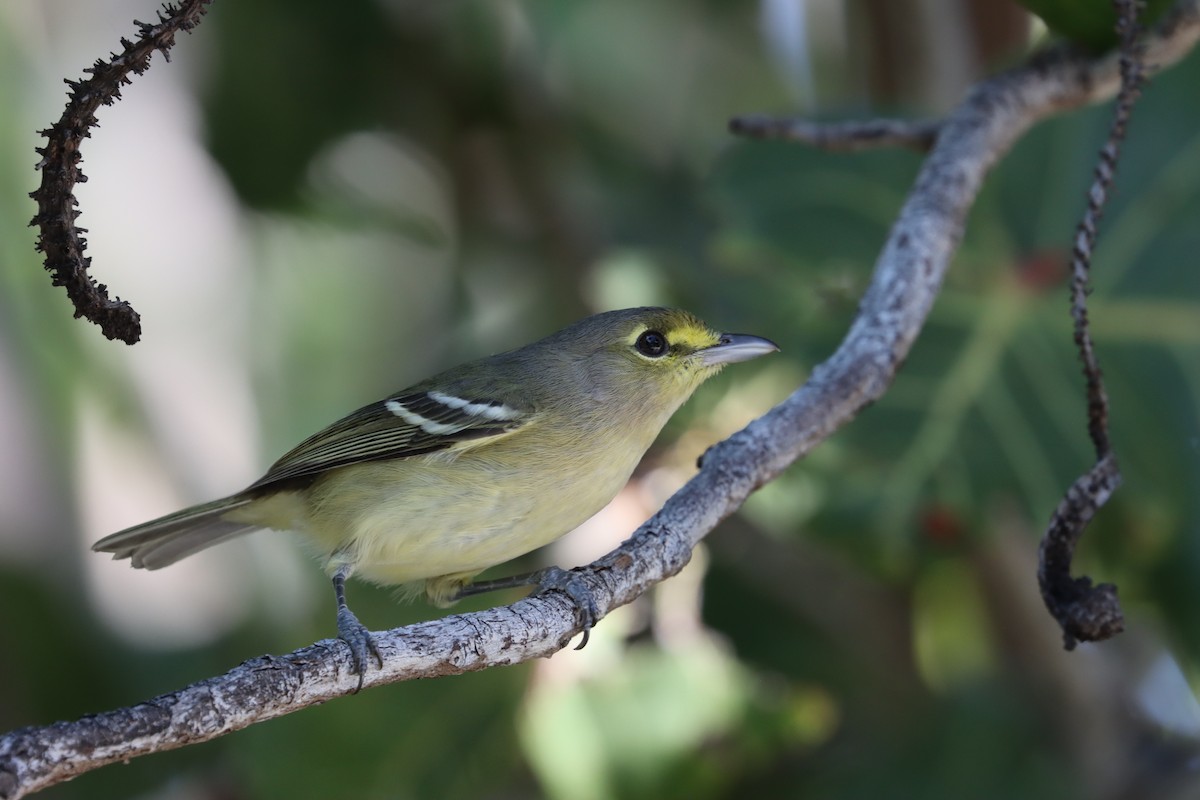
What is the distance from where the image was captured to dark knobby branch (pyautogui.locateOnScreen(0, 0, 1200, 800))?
4.12 feet

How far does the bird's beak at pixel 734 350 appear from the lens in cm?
270

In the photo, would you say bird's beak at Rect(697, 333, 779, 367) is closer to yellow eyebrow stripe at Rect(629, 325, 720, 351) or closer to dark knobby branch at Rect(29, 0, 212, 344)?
yellow eyebrow stripe at Rect(629, 325, 720, 351)

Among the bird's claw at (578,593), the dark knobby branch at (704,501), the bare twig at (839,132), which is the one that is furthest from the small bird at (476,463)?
the bare twig at (839,132)

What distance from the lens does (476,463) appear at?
2.45 meters

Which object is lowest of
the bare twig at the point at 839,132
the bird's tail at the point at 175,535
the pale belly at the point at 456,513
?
the pale belly at the point at 456,513

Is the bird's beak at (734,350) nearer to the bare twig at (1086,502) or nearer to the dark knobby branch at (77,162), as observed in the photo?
the bare twig at (1086,502)

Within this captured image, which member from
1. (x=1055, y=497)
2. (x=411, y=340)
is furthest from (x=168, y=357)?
(x=1055, y=497)

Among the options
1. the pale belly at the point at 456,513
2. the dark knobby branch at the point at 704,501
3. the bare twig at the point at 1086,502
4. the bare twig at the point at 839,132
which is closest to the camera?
the dark knobby branch at the point at 704,501

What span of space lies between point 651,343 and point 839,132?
641 mm

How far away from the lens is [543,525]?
238 cm

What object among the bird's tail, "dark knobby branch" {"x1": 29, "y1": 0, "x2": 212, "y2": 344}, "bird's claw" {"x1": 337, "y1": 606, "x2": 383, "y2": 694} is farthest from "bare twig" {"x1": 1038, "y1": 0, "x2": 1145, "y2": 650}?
the bird's tail

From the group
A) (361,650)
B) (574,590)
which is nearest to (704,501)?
(574,590)

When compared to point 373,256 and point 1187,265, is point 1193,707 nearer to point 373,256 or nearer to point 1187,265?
point 1187,265

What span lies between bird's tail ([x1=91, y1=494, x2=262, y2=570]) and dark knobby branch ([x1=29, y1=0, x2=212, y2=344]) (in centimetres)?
144
